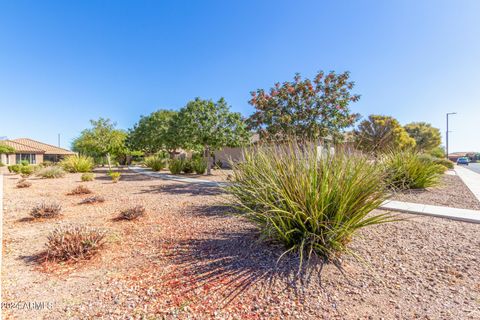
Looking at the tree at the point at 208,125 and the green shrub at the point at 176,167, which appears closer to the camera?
the tree at the point at 208,125

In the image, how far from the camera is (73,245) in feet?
11.7

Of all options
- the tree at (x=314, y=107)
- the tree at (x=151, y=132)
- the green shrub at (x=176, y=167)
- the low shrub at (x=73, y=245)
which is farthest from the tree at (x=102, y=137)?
the low shrub at (x=73, y=245)

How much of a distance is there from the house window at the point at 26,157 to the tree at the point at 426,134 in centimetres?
6264

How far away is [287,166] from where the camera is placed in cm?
360

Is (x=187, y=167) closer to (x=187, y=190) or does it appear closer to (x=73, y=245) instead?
(x=187, y=190)

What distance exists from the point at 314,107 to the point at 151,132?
23231 mm

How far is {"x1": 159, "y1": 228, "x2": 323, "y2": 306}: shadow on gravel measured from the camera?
8.86ft

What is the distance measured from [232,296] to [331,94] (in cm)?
888

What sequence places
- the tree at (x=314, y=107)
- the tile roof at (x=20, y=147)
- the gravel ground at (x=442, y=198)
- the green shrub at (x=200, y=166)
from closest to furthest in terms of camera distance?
the gravel ground at (x=442, y=198), the tree at (x=314, y=107), the green shrub at (x=200, y=166), the tile roof at (x=20, y=147)

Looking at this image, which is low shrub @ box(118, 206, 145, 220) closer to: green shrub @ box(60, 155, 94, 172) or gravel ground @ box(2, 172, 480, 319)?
gravel ground @ box(2, 172, 480, 319)

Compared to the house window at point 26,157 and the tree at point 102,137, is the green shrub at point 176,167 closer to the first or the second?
the tree at point 102,137

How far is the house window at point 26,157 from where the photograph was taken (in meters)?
35.7

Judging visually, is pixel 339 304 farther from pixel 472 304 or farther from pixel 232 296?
pixel 472 304

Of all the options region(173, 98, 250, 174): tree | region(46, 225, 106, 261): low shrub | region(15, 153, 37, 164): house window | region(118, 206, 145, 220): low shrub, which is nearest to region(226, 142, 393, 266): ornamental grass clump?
region(46, 225, 106, 261): low shrub
